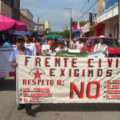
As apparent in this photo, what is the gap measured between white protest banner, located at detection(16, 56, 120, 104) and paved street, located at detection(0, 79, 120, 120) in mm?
340

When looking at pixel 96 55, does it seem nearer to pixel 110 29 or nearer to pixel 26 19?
pixel 110 29

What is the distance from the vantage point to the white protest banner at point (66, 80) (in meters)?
4.74

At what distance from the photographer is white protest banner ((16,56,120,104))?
474 centimetres

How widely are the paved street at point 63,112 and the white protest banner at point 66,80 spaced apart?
0.34 metres

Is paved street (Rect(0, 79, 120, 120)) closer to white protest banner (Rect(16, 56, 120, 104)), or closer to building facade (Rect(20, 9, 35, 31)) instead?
white protest banner (Rect(16, 56, 120, 104))

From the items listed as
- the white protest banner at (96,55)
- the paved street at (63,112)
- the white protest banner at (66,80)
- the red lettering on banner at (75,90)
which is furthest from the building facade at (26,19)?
the red lettering on banner at (75,90)

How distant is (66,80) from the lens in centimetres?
482

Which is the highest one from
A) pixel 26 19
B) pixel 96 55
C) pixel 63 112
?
pixel 26 19

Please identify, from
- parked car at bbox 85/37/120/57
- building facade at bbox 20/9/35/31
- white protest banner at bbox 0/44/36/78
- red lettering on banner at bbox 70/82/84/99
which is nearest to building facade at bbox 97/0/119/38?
parked car at bbox 85/37/120/57

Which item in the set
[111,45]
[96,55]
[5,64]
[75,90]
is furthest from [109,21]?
[75,90]

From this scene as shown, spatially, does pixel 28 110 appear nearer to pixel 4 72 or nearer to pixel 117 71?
pixel 117 71

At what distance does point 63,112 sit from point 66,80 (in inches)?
32.5

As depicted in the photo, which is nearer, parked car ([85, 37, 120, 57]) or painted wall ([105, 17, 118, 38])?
parked car ([85, 37, 120, 57])

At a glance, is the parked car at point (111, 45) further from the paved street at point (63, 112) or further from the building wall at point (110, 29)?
the building wall at point (110, 29)
